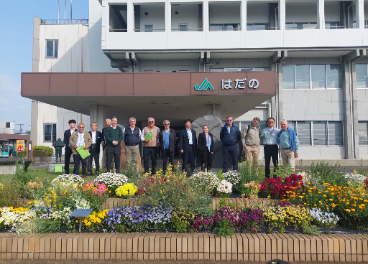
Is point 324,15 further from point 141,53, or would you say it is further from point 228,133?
point 228,133

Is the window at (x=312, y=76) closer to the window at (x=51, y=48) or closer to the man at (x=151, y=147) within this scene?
the man at (x=151, y=147)

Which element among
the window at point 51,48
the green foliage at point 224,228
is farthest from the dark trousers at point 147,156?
the window at point 51,48

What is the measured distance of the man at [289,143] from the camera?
7.54 m

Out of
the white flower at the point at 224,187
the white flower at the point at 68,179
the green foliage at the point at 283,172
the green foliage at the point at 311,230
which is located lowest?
the green foliage at the point at 311,230

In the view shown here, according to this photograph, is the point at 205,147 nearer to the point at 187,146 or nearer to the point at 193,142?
the point at 193,142

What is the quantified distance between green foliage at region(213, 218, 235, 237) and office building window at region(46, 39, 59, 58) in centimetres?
2871

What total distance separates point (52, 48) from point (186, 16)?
14547 millimetres

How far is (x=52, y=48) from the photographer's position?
27734mm

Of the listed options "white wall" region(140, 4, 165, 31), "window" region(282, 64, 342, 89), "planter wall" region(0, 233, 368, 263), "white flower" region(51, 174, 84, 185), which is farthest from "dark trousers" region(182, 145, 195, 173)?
"white wall" region(140, 4, 165, 31)

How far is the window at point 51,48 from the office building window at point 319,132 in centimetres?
2379

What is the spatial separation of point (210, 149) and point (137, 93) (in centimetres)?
545

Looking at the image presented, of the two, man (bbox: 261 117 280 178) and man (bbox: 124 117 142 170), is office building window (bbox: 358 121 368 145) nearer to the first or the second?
man (bbox: 261 117 280 178)

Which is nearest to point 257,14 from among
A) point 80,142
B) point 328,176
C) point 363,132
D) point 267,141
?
point 363,132

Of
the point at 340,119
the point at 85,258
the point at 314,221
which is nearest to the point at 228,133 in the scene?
the point at 314,221
